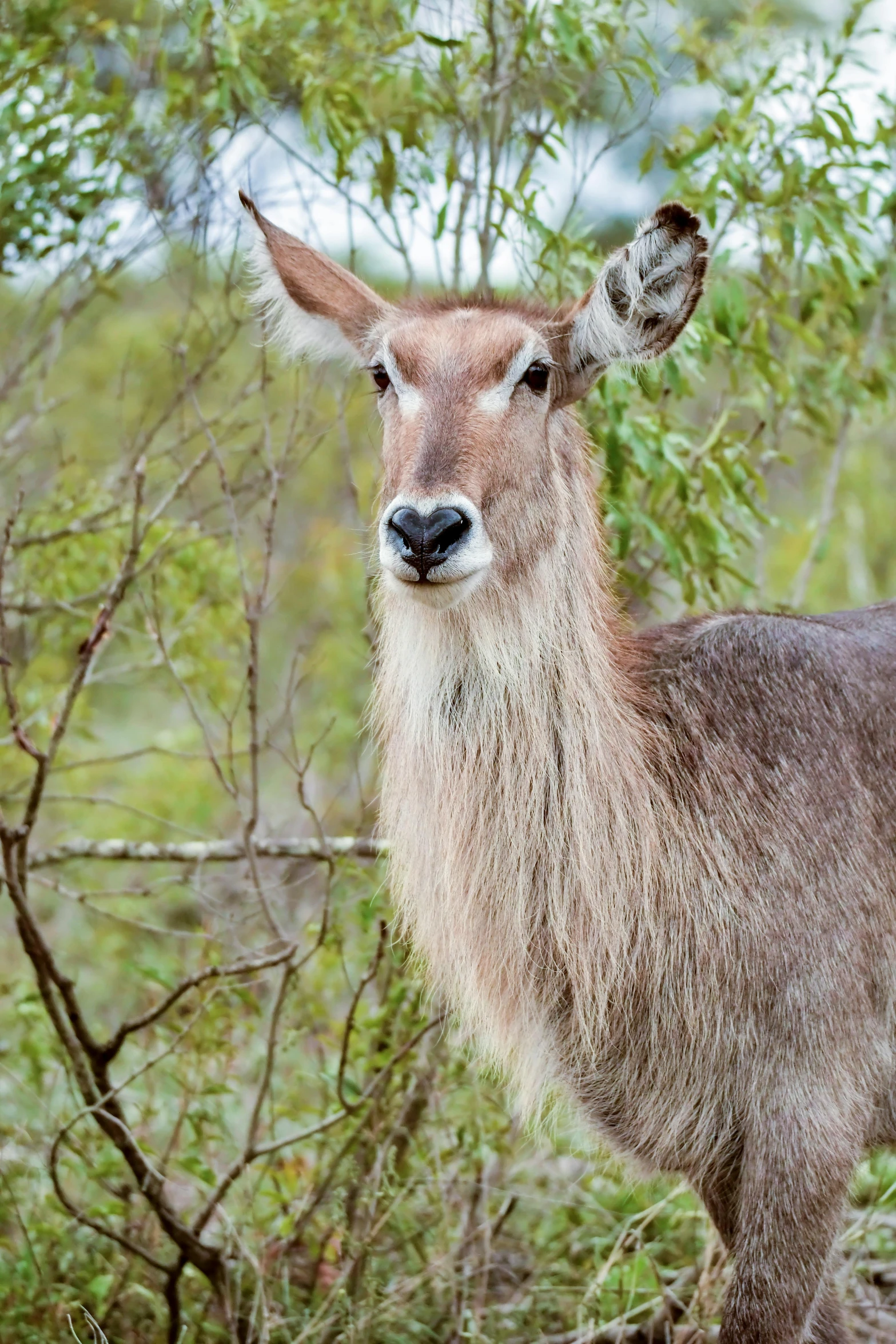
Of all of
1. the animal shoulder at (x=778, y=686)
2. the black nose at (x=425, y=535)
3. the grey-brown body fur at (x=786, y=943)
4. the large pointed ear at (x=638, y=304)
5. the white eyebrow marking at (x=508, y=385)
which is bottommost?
the grey-brown body fur at (x=786, y=943)

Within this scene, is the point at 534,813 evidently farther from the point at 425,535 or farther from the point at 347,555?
the point at 347,555

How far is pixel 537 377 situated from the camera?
3.76 metres

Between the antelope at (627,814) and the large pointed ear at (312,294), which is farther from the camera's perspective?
the large pointed ear at (312,294)

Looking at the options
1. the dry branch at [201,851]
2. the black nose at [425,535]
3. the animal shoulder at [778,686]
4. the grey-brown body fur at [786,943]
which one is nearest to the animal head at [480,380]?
the black nose at [425,535]

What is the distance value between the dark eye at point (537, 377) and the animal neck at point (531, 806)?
45 centimetres

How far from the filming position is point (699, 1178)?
361 centimetres

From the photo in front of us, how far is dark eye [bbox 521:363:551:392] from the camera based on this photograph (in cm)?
373

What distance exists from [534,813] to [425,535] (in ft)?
2.74

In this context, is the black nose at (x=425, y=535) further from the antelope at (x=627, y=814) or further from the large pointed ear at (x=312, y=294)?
the large pointed ear at (x=312, y=294)

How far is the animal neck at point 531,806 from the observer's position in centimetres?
361

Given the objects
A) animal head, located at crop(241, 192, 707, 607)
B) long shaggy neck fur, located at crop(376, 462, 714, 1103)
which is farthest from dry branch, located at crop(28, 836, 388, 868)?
animal head, located at crop(241, 192, 707, 607)

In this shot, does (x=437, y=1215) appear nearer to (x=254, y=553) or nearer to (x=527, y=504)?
(x=527, y=504)

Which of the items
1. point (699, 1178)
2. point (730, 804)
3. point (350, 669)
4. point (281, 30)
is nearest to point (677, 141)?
point (281, 30)

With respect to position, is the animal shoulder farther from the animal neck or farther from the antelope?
the animal neck
